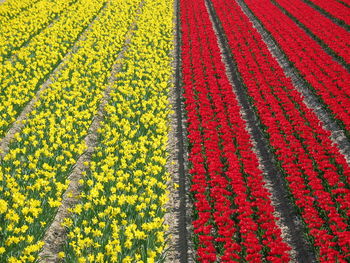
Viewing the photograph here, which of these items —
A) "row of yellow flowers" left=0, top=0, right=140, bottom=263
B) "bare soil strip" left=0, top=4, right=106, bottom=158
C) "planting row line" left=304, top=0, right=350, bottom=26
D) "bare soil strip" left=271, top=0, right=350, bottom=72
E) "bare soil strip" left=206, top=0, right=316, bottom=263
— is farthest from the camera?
"planting row line" left=304, top=0, right=350, bottom=26

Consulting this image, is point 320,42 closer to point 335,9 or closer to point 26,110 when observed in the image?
point 335,9

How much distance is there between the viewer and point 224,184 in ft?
32.1

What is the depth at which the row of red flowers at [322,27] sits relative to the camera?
2043 centimetres

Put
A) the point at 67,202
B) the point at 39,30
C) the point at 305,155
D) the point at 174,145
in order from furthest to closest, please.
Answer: the point at 39,30 → the point at 174,145 → the point at 305,155 → the point at 67,202

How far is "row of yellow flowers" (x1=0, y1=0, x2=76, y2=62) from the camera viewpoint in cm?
1939

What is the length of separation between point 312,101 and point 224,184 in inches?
290

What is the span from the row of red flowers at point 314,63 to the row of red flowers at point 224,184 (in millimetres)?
3281

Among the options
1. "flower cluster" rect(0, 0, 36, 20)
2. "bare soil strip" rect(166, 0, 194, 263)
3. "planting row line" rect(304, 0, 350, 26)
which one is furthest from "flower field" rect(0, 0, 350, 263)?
"planting row line" rect(304, 0, 350, 26)

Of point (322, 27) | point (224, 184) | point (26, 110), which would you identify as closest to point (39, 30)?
point (26, 110)

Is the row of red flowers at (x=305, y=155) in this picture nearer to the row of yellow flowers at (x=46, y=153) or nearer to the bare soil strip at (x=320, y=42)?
the bare soil strip at (x=320, y=42)

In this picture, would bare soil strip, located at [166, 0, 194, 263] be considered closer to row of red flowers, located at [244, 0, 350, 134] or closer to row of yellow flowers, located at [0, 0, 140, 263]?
row of yellow flowers, located at [0, 0, 140, 263]

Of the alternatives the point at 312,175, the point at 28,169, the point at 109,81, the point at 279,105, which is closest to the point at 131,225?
the point at 28,169

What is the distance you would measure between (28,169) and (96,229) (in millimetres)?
3035

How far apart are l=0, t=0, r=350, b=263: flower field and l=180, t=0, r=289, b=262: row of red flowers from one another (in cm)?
4
